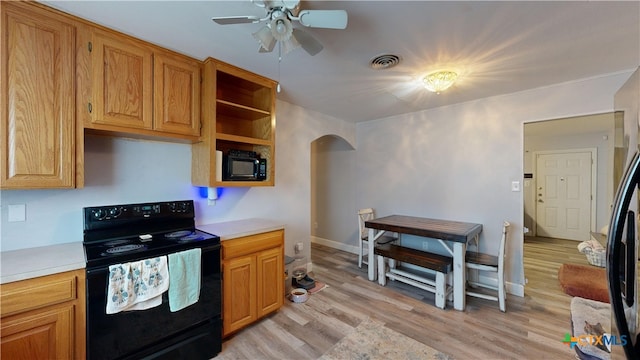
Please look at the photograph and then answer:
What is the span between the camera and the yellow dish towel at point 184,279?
1.72 metres

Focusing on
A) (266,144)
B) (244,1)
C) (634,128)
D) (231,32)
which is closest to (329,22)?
(244,1)

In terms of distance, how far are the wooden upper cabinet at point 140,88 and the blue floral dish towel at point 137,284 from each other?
3.14 ft

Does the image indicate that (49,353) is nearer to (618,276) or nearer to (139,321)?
(139,321)

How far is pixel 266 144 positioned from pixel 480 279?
121 inches

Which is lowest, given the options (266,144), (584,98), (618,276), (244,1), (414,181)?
(618,276)

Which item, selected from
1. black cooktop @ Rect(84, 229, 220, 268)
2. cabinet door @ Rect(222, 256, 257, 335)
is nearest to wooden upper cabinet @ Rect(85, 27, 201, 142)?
Result: black cooktop @ Rect(84, 229, 220, 268)

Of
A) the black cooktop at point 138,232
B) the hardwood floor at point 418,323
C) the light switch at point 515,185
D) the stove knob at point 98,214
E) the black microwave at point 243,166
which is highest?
the black microwave at point 243,166

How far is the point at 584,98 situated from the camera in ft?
8.30

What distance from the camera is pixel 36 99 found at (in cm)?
149

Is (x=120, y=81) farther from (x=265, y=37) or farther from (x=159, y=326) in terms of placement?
(x=159, y=326)

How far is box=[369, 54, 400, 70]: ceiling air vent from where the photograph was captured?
6.71 feet

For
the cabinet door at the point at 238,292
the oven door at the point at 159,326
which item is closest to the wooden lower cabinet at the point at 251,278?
the cabinet door at the point at 238,292

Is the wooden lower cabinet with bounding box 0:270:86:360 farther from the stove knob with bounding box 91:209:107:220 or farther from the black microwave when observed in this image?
the black microwave

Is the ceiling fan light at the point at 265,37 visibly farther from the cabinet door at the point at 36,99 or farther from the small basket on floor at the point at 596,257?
the small basket on floor at the point at 596,257
